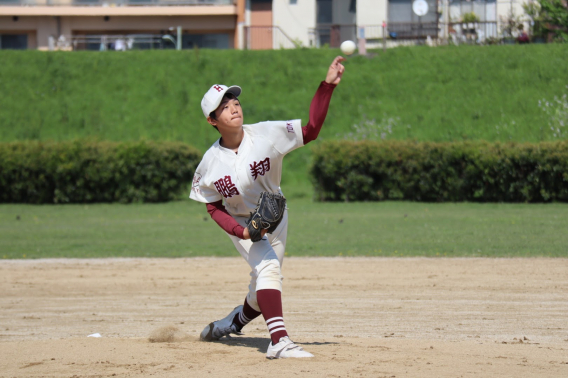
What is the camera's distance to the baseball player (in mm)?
5391

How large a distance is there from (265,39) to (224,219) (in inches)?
1270

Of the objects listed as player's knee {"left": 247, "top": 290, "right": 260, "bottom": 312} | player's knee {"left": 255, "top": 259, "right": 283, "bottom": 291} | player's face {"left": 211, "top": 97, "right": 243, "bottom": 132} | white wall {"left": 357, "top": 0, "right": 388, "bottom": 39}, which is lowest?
player's knee {"left": 247, "top": 290, "right": 260, "bottom": 312}

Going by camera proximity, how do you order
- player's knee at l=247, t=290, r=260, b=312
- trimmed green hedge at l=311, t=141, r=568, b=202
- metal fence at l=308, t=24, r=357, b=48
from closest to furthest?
player's knee at l=247, t=290, r=260, b=312
trimmed green hedge at l=311, t=141, r=568, b=202
metal fence at l=308, t=24, r=357, b=48

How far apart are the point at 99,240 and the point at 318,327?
839 centimetres

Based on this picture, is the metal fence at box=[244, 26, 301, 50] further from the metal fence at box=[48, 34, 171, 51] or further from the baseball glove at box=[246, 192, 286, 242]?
the baseball glove at box=[246, 192, 286, 242]

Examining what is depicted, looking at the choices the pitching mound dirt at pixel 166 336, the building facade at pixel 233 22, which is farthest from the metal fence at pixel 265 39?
the pitching mound dirt at pixel 166 336

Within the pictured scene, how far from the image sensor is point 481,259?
11336 mm

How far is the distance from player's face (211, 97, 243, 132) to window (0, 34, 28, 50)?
37653mm

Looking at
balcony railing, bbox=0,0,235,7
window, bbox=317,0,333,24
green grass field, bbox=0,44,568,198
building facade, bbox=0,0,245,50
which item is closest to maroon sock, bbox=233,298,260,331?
green grass field, bbox=0,44,568,198

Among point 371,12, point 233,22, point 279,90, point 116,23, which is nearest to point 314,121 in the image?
point 279,90

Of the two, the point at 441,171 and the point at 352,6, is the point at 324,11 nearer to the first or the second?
the point at 352,6

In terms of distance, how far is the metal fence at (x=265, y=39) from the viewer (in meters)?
36.3

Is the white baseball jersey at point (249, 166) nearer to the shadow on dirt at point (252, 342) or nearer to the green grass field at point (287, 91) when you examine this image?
the shadow on dirt at point (252, 342)

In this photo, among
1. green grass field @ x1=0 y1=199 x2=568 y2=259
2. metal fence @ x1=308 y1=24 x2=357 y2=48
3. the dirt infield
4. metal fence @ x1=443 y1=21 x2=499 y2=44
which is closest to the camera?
the dirt infield
